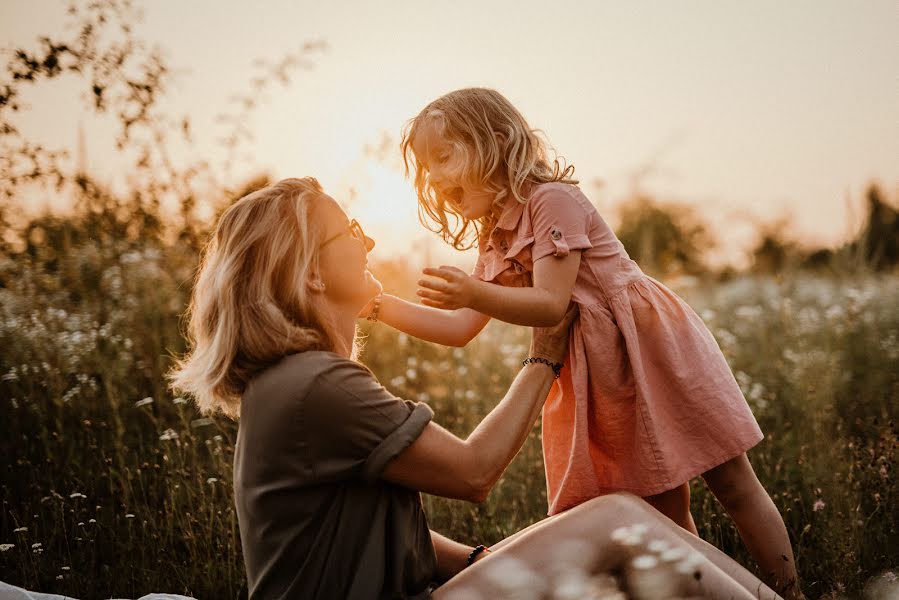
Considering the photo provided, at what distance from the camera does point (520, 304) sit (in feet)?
7.74

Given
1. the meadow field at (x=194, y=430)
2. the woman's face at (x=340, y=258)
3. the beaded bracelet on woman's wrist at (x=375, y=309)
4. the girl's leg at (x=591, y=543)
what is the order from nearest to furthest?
the girl's leg at (x=591, y=543)
the woman's face at (x=340, y=258)
the beaded bracelet on woman's wrist at (x=375, y=309)
the meadow field at (x=194, y=430)

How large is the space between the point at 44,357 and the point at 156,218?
4.28ft

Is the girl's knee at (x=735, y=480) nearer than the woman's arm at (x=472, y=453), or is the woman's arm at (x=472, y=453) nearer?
the woman's arm at (x=472, y=453)

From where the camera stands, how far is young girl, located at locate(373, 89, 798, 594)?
246cm

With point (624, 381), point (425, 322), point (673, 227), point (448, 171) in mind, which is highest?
point (448, 171)

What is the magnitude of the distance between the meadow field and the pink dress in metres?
0.68

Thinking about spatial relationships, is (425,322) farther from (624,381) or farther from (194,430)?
(194,430)

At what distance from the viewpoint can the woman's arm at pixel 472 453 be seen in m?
1.95

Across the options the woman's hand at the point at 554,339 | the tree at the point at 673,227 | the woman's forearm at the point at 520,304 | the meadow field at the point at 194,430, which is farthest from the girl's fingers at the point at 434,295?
the tree at the point at 673,227

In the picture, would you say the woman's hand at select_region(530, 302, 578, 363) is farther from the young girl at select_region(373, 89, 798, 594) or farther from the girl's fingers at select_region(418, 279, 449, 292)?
the girl's fingers at select_region(418, 279, 449, 292)

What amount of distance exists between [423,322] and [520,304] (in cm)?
63

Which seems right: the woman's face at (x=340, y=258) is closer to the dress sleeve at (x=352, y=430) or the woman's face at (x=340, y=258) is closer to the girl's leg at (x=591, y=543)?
the dress sleeve at (x=352, y=430)

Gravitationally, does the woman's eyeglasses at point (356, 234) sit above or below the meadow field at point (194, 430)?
above

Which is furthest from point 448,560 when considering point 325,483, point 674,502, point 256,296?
point 256,296
